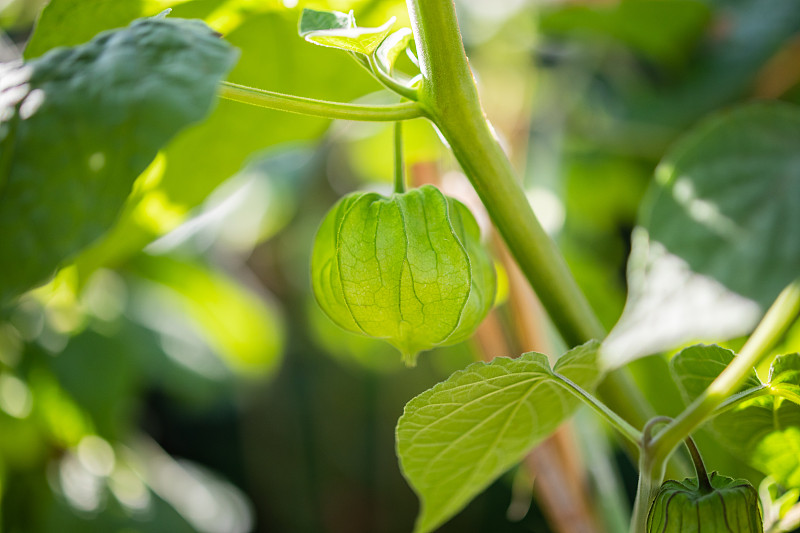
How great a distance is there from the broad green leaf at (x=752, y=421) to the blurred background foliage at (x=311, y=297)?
7.0 inches

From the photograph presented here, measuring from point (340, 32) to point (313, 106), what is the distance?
0.03 metres

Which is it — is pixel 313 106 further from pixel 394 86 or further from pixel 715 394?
pixel 715 394

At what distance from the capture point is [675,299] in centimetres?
29

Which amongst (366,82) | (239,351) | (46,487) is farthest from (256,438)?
(366,82)

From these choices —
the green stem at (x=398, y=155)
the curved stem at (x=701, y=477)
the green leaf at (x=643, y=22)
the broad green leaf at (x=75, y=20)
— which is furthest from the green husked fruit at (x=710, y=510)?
the green leaf at (x=643, y=22)

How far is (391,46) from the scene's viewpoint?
25cm

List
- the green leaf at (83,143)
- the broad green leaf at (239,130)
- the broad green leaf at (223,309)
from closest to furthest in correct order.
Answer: the green leaf at (83,143)
the broad green leaf at (239,130)
the broad green leaf at (223,309)

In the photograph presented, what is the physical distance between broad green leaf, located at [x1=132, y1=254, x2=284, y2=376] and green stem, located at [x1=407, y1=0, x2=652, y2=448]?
0.59 metres

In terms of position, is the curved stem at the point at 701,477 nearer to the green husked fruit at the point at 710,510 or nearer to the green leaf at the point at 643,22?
the green husked fruit at the point at 710,510

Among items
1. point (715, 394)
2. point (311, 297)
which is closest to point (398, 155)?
point (715, 394)

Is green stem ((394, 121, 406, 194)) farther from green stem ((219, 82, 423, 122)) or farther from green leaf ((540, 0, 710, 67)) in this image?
green leaf ((540, 0, 710, 67))

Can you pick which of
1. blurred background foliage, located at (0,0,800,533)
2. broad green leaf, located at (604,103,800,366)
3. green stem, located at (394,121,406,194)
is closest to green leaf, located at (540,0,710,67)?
blurred background foliage, located at (0,0,800,533)

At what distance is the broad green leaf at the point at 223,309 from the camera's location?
0.81 m

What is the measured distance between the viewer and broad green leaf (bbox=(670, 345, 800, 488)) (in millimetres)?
240
